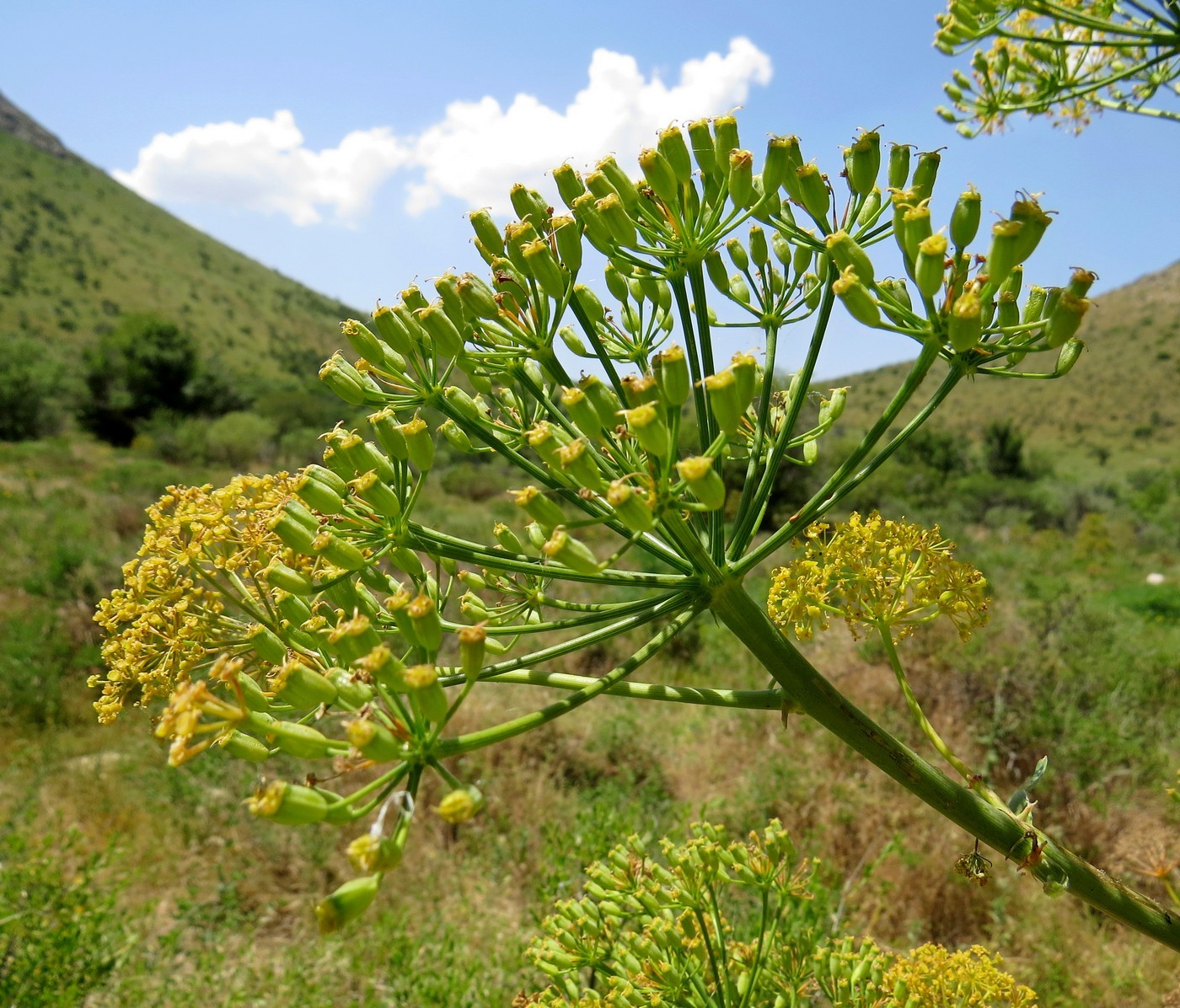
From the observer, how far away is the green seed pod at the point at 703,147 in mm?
1840

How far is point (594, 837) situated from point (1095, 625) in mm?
10069

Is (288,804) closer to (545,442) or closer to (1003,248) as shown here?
(545,442)

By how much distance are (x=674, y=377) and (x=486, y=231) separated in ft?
2.47

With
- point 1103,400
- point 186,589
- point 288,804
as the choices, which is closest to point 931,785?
point 288,804

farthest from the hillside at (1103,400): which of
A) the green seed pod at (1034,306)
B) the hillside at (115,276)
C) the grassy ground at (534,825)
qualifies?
the hillside at (115,276)

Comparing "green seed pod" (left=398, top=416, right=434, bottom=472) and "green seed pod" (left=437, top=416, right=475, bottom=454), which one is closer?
"green seed pod" (left=398, top=416, right=434, bottom=472)

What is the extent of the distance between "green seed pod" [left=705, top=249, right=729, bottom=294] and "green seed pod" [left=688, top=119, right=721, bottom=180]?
241 millimetres

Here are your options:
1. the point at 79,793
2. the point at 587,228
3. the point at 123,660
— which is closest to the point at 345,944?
the point at 79,793

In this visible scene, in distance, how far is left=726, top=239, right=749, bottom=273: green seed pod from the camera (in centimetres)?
216

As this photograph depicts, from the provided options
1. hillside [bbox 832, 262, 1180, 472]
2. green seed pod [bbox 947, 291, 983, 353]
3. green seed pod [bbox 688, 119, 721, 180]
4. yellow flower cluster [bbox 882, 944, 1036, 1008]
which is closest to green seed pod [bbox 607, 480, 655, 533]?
green seed pod [bbox 947, 291, 983, 353]

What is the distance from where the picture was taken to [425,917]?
7.46 metres

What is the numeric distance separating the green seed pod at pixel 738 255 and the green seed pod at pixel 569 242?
58 centimetres

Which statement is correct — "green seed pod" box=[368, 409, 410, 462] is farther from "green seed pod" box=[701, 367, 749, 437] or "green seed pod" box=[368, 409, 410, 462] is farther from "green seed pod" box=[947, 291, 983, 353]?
"green seed pod" box=[947, 291, 983, 353]

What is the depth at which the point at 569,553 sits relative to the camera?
60.4 inches
